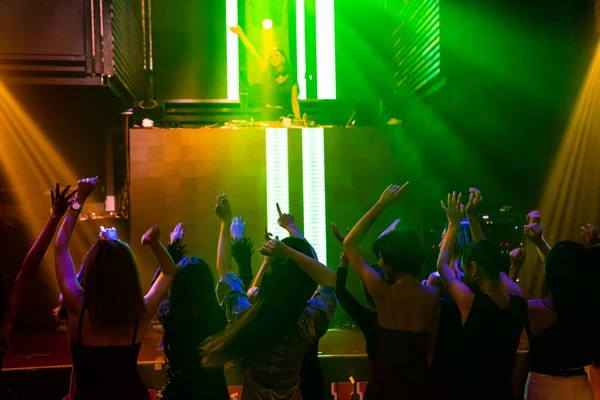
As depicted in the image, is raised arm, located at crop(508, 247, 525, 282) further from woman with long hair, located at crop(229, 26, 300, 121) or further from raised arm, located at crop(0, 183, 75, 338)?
woman with long hair, located at crop(229, 26, 300, 121)

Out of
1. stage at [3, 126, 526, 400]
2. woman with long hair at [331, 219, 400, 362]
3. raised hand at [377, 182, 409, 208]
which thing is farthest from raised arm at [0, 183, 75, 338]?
stage at [3, 126, 526, 400]

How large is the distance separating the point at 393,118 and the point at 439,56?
115cm

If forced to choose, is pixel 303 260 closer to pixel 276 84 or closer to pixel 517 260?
pixel 517 260

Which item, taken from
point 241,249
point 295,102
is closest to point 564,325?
point 241,249

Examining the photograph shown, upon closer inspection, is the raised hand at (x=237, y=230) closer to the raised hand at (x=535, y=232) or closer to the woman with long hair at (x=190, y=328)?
the woman with long hair at (x=190, y=328)

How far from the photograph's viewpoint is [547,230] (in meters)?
6.08

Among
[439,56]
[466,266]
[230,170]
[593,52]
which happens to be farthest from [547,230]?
[466,266]

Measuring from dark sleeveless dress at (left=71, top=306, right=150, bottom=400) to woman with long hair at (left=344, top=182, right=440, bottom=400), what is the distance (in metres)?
1.01

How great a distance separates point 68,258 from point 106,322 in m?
0.36

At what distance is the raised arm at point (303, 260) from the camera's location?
2.00 metres

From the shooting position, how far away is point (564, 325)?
7.48 feet

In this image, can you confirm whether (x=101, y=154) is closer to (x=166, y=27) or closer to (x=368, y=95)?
(x=166, y=27)

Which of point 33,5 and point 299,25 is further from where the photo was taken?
point 299,25

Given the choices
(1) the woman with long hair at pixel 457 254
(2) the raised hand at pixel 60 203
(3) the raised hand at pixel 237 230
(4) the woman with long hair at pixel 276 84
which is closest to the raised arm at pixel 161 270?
(2) the raised hand at pixel 60 203
